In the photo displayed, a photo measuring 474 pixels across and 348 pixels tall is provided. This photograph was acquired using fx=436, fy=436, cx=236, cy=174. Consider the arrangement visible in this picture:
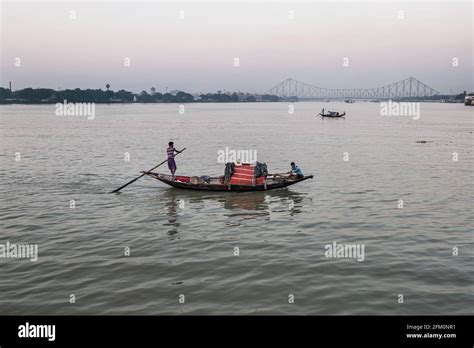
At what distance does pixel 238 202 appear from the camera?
2139 cm

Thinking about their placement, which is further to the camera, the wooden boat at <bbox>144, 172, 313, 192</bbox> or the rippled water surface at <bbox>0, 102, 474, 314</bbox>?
the wooden boat at <bbox>144, 172, 313, 192</bbox>

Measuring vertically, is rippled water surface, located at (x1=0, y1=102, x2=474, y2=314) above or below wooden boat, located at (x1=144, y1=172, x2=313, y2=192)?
below

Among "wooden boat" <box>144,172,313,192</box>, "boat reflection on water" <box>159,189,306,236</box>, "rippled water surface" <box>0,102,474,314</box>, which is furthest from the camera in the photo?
"wooden boat" <box>144,172,313,192</box>

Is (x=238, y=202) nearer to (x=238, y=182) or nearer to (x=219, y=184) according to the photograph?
(x=238, y=182)

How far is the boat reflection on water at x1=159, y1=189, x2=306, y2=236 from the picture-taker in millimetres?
19078

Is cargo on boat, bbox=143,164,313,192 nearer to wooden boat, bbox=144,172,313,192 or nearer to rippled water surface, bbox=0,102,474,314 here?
wooden boat, bbox=144,172,313,192

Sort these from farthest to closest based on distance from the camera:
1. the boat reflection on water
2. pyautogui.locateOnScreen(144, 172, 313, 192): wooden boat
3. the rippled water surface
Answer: pyautogui.locateOnScreen(144, 172, 313, 192): wooden boat, the boat reflection on water, the rippled water surface

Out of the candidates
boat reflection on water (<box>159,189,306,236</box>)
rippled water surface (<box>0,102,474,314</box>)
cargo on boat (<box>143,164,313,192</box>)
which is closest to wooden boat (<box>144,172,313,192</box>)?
cargo on boat (<box>143,164,313,192</box>)

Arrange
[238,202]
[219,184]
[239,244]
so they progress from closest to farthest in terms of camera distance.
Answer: [239,244] → [238,202] → [219,184]

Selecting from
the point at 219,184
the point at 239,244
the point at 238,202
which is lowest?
the point at 239,244

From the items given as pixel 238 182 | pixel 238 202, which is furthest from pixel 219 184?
pixel 238 202

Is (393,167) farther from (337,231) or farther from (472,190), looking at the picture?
(337,231)

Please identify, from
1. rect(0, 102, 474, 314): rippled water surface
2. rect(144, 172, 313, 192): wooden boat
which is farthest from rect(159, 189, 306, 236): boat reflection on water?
rect(144, 172, 313, 192): wooden boat
